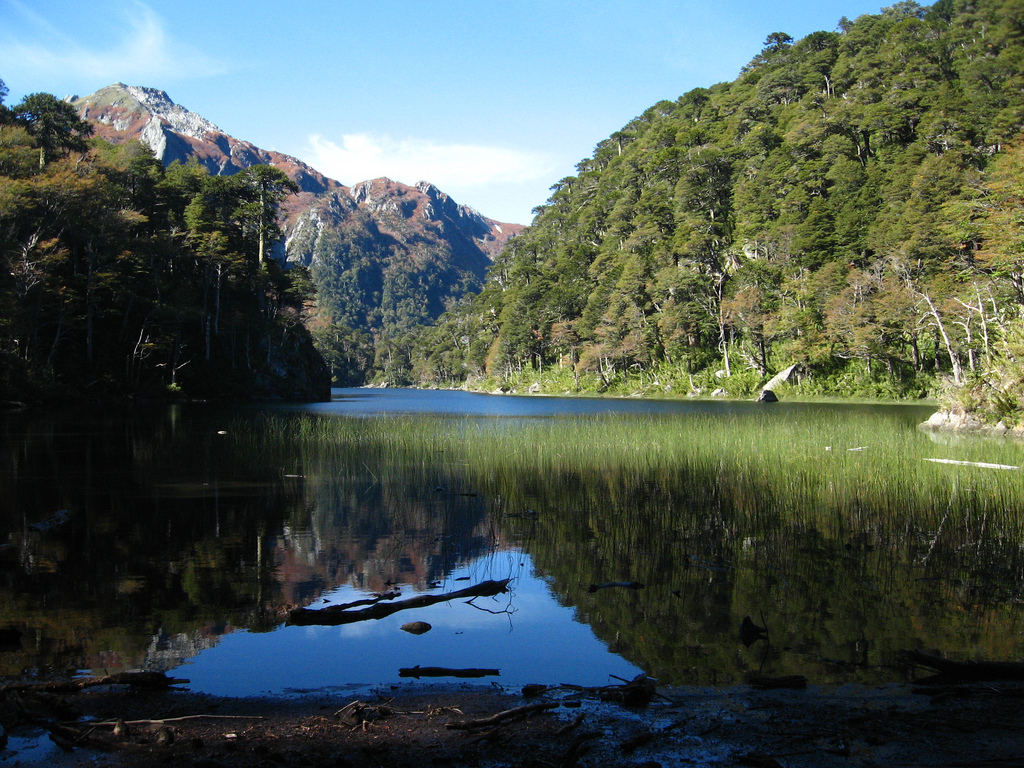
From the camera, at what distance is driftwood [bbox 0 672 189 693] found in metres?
3.83

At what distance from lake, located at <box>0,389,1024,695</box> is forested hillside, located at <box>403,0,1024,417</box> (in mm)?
15481

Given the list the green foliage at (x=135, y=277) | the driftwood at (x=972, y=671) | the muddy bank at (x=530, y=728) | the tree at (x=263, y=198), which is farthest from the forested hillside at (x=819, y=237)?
the tree at (x=263, y=198)

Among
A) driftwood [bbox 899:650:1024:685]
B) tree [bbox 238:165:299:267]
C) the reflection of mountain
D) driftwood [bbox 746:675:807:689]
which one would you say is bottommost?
the reflection of mountain

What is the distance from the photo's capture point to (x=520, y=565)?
726cm

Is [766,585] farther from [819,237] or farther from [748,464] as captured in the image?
[819,237]

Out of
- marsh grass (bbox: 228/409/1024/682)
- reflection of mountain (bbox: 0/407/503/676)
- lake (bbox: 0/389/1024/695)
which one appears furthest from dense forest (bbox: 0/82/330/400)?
marsh grass (bbox: 228/409/1024/682)

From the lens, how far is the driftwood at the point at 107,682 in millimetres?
3826

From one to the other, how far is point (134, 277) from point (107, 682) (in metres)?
48.4

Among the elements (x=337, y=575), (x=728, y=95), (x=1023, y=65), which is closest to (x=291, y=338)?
(x=337, y=575)

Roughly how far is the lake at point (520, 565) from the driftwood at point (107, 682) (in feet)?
0.78

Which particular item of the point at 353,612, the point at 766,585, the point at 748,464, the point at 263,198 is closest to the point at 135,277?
the point at 263,198

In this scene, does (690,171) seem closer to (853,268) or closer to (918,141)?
(918,141)

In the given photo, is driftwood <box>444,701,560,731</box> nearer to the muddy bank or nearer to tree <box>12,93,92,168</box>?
the muddy bank

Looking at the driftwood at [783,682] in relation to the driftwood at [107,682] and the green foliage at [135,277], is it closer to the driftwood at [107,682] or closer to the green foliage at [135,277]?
the driftwood at [107,682]
